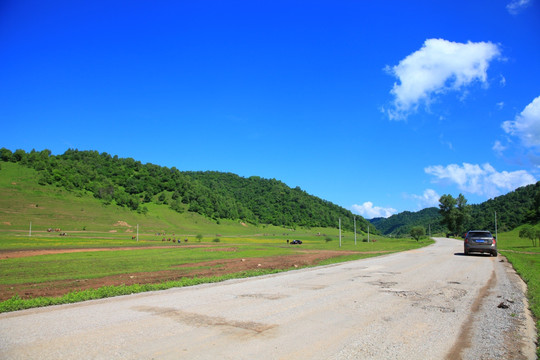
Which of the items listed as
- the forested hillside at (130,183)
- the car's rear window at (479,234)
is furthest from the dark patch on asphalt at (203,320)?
the forested hillside at (130,183)

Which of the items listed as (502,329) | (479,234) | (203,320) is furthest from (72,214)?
(502,329)

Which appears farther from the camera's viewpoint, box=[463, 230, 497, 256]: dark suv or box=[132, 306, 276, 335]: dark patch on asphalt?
box=[463, 230, 497, 256]: dark suv

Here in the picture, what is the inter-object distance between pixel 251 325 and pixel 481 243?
1093 inches

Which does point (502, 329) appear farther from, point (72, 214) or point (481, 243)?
point (72, 214)

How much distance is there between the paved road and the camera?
5570mm

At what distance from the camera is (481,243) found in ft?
92.4

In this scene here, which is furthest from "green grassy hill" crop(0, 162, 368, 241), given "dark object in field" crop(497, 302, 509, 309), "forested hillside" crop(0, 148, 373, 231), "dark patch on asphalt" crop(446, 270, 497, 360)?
"dark object in field" crop(497, 302, 509, 309)

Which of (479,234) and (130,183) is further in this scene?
(130,183)

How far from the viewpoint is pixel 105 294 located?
1042 cm

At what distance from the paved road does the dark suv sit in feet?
64.2

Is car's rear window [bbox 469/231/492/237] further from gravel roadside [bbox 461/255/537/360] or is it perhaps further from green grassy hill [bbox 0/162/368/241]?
green grassy hill [bbox 0/162/368/241]

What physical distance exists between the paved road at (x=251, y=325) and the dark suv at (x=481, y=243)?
19568mm

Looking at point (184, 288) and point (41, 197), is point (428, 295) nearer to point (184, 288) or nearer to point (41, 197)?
point (184, 288)

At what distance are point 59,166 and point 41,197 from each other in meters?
39.8
